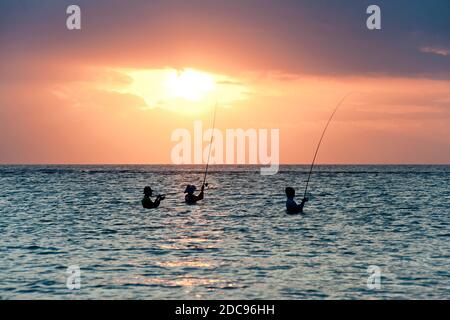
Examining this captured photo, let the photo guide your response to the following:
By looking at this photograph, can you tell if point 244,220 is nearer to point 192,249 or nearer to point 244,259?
point 192,249

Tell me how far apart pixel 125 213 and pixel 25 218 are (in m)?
6.13

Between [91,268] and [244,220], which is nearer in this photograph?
[91,268]

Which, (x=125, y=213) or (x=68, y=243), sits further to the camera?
(x=125, y=213)

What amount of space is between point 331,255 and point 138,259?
22.1 feet

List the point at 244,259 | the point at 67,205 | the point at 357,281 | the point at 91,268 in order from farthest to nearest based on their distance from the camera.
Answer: the point at 67,205 < the point at 244,259 < the point at 91,268 < the point at 357,281

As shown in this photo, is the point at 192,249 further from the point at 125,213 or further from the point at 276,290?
the point at 125,213

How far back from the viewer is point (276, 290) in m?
A: 16.9

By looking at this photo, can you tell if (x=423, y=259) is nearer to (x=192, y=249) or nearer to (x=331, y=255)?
(x=331, y=255)

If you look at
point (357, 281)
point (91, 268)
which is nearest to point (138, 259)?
point (91, 268)

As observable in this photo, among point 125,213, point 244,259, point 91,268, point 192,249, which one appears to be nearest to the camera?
point 91,268
